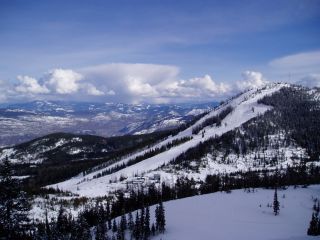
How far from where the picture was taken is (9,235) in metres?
49.7

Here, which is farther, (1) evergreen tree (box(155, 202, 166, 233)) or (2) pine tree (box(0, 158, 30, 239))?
(1) evergreen tree (box(155, 202, 166, 233))

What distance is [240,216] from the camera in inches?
5108

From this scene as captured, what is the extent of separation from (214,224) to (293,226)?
23.6m

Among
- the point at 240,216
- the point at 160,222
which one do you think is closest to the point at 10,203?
the point at 160,222

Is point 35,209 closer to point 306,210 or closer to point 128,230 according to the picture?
point 128,230

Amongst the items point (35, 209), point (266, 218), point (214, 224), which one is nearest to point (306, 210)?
point (266, 218)

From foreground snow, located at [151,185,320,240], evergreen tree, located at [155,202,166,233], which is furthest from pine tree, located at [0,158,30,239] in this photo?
evergreen tree, located at [155,202,166,233]

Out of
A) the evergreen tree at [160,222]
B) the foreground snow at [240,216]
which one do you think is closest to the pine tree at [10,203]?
the foreground snow at [240,216]

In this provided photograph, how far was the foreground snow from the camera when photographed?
111 m

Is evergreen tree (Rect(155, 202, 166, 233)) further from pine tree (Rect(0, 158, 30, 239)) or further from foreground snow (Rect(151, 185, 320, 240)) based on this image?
pine tree (Rect(0, 158, 30, 239))

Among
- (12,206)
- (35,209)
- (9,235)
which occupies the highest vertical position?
(12,206)

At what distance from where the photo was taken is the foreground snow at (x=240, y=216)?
11062cm

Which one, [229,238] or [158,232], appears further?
[158,232]

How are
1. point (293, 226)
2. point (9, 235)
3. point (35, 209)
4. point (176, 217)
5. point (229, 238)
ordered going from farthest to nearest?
point (35, 209) → point (176, 217) → point (293, 226) → point (229, 238) → point (9, 235)
